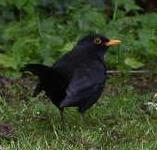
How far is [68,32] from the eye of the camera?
9.80 m

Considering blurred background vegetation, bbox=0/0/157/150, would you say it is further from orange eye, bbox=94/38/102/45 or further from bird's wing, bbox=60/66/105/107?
orange eye, bbox=94/38/102/45

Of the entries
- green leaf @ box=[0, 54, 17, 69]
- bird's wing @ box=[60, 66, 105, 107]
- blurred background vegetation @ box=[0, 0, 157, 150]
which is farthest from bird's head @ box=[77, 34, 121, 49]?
green leaf @ box=[0, 54, 17, 69]

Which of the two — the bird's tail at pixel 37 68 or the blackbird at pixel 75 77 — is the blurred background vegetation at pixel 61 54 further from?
the bird's tail at pixel 37 68

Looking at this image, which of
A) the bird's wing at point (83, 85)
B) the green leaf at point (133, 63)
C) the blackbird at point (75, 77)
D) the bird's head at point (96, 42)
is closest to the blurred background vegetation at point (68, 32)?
the green leaf at point (133, 63)

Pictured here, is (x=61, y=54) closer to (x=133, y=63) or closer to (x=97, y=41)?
(x=133, y=63)

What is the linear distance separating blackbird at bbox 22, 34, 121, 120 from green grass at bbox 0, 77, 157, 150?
0.25m

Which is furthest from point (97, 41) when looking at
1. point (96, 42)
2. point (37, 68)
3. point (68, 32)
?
point (68, 32)

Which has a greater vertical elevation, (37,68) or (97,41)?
(97,41)

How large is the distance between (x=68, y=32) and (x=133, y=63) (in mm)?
951

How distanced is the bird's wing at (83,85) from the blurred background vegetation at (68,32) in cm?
191

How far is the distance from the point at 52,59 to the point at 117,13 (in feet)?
4.03

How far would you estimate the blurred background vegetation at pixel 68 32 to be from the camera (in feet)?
30.7

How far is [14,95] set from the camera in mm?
8492

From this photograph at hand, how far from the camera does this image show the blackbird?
6.89 meters
